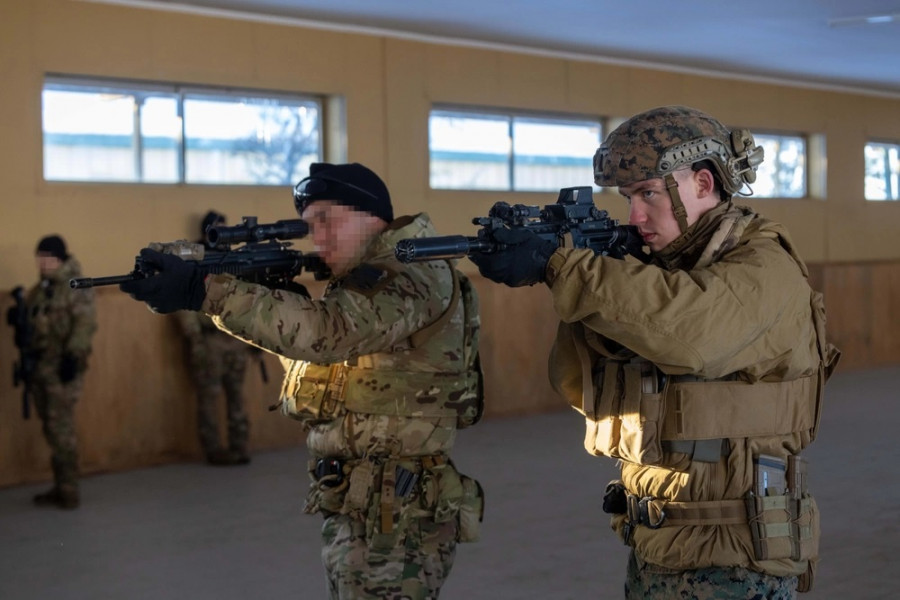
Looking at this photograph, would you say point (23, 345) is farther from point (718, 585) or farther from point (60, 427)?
point (718, 585)

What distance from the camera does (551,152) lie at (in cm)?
1066

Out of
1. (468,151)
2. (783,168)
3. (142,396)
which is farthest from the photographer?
(783,168)

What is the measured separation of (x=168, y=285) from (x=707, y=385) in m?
1.17

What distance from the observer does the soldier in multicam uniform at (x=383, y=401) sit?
2.73 metres

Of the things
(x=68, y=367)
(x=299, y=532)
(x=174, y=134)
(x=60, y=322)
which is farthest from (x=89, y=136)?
(x=299, y=532)

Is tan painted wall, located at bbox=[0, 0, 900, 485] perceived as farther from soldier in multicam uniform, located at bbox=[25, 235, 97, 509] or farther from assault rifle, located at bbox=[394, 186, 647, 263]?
assault rifle, located at bbox=[394, 186, 647, 263]

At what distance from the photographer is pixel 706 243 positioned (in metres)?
2.18

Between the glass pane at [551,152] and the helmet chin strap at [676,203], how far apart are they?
823cm

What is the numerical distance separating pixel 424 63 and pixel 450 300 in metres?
6.92

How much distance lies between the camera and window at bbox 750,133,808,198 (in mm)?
12805

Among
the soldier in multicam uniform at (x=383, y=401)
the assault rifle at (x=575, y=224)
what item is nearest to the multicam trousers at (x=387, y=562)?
the soldier in multicam uniform at (x=383, y=401)

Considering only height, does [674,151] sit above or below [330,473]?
above

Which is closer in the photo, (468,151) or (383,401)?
(383,401)

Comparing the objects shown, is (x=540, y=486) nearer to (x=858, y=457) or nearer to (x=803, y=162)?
(x=858, y=457)
